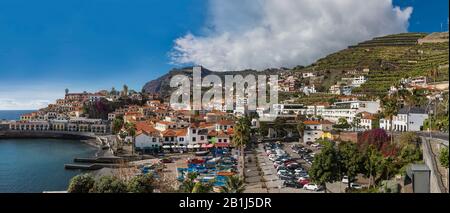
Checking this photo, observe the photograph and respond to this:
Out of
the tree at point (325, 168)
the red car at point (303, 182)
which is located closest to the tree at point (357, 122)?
the red car at point (303, 182)

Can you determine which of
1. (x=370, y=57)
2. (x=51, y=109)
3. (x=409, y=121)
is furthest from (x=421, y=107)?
(x=51, y=109)

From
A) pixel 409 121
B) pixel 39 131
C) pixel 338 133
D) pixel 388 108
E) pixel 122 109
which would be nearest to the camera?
pixel 388 108

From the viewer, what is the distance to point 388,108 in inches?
525

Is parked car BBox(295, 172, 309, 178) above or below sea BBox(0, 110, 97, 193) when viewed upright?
above

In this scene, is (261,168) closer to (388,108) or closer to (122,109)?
(388,108)

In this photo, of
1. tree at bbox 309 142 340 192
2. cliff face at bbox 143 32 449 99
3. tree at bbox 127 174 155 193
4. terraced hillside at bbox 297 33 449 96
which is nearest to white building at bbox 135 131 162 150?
cliff face at bbox 143 32 449 99

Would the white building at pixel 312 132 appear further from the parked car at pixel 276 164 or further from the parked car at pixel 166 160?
the parked car at pixel 166 160

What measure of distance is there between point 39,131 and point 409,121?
27216 millimetres

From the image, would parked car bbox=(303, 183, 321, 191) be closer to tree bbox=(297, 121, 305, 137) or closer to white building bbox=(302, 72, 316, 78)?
tree bbox=(297, 121, 305, 137)

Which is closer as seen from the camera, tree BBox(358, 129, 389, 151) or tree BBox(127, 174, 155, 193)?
tree BBox(127, 174, 155, 193)

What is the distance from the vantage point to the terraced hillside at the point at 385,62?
27678 millimetres

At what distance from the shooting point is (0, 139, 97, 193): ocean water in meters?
13.0

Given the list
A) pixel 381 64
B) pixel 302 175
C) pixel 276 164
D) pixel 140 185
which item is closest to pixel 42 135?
pixel 276 164

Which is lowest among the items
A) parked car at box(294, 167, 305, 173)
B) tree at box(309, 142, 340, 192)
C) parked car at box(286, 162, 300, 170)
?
parked car at box(294, 167, 305, 173)
